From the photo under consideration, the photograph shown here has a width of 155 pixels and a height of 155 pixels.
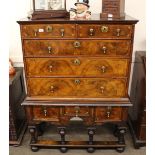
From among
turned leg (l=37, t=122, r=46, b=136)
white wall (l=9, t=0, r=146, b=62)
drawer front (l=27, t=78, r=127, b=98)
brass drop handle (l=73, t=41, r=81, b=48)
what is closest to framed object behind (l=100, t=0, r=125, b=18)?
brass drop handle (l=73, t=41, r=81, b=48)

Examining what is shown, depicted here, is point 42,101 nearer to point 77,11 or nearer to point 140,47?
point 77,11

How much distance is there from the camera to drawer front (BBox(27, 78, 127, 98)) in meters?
2.34

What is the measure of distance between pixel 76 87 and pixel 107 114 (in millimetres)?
418

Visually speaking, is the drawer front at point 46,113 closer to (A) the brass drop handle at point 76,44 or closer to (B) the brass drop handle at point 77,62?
(B) the brass drop handle at point 77,62

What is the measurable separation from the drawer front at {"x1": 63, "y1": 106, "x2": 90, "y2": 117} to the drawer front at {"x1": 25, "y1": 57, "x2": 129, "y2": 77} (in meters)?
0.34

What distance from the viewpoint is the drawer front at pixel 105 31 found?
7.07ft

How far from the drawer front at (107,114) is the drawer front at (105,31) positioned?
714 mm

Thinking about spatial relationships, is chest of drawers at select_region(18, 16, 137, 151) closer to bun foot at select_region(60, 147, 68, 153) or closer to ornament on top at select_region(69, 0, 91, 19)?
ornament on top at select_region(69, 0, 91, 19)

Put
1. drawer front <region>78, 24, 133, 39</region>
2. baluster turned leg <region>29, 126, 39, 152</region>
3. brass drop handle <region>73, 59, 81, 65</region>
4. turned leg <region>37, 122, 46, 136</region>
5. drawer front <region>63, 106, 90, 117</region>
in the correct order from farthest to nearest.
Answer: turned leg <region>37, 122, 46, 136</region> → baluster turned leg <region>29, 126, 39, 152</region> → drawer front <region>63, 106, 90, 117</region> → brass drop handle <region>73, 59, 81, 65</region> → drawer front <region>78, 24, 133, 39</region>

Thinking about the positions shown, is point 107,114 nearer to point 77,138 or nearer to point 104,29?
point 77,138

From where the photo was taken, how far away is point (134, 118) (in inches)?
111

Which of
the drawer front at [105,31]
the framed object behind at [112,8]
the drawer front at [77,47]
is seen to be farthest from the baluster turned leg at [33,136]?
the framed object behind at [112,8]

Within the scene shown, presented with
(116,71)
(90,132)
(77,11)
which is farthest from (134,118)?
(77,11)
